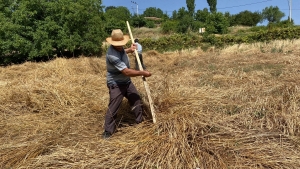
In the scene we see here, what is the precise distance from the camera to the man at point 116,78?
261 cm

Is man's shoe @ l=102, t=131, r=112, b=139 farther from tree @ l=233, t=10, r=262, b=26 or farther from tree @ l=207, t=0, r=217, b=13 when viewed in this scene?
tree @ l=207, t=0, r=217, b=13

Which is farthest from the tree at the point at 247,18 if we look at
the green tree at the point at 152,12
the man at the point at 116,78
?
Result: the man at the point at 116,78

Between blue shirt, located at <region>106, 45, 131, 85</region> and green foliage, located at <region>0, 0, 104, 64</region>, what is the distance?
10.2 metres

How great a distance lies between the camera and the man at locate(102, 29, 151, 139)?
2.61 metres

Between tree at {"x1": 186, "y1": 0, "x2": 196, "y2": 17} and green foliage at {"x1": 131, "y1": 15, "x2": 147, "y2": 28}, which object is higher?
tree at {"x1": 186, "y1": 0, "x2": 196, "y2": 17}

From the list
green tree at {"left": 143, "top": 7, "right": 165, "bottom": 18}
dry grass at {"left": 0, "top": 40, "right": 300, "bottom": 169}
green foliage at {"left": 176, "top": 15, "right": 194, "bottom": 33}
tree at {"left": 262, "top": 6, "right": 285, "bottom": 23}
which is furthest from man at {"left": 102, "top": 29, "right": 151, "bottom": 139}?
green tree at {"left": 143, "top": 7, "right": 165, "bottom": 18}

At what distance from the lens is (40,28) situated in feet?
38.4

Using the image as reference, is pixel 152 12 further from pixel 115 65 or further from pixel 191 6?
pixel 115 65

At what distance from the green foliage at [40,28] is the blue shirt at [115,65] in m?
10.2

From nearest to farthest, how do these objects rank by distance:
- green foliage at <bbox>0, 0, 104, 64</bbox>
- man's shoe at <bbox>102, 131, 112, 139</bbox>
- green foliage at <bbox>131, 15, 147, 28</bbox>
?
man's shoe at <bbox>102, 131, 112, 139</bbox> → green foliage at <bbox>0, 0, 104, 64</bbox> → green foliage at <bbox>131, 15, 147, 28</bbox>

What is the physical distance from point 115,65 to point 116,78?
0.21 metres

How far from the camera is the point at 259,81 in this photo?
480 cm

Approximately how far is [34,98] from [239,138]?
3.32m

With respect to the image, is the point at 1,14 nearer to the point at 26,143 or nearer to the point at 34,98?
the point at 34,98
